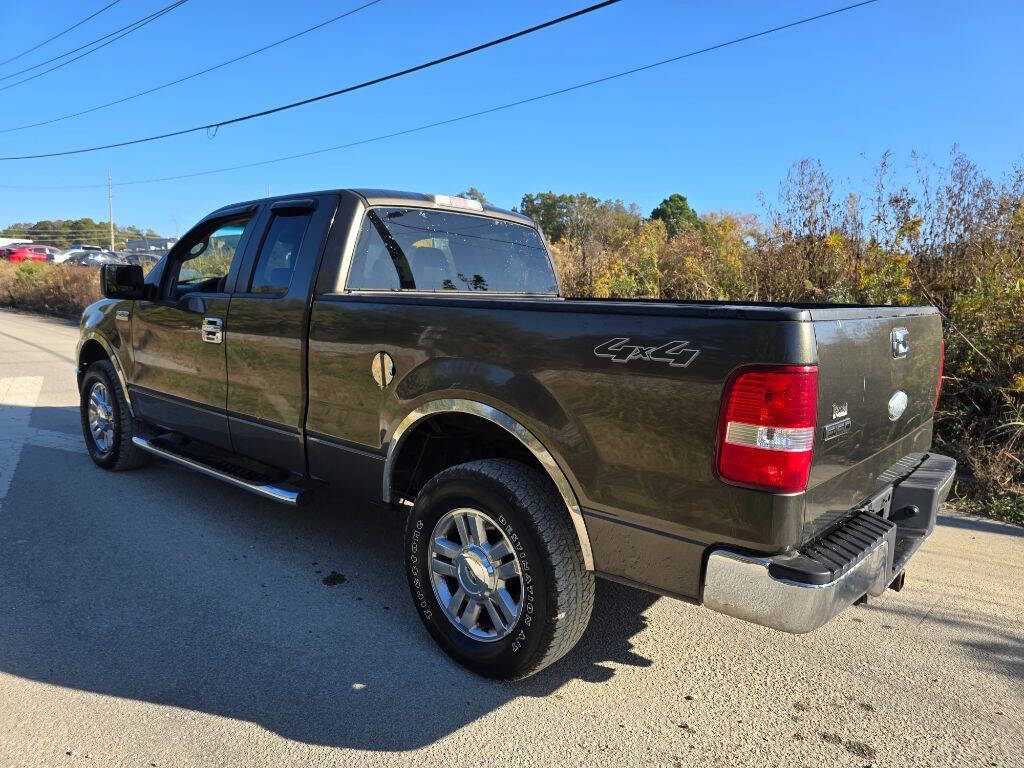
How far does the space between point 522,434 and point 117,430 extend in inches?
155

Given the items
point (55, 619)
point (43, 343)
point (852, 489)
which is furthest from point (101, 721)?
point (43, 343)

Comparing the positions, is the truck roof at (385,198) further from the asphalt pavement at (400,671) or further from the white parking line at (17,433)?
the white parking line at (17,433)

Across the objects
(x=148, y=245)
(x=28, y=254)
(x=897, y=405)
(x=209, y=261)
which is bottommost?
(x=897, y=405)

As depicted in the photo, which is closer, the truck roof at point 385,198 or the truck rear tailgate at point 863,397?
the truck rear tailgate at point 863,397

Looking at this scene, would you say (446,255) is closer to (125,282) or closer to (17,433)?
(125,282)

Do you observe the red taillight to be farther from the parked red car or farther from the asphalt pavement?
the parked red car

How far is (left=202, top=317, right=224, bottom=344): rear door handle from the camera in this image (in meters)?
4.06

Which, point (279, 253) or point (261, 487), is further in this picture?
point (279, 253)

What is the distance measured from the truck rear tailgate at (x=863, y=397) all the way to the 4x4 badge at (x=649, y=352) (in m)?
0.39

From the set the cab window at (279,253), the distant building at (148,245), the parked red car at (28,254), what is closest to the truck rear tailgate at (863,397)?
the cab window at (279,253)

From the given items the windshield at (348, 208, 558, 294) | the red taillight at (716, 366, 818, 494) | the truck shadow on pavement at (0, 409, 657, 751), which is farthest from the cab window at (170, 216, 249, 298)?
the red taillight at (716, 366, 818, 494)

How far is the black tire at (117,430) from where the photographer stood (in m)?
5.20

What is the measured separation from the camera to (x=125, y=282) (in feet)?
15.5

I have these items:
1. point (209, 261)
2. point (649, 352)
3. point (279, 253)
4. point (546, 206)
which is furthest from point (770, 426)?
point (546, 206)
